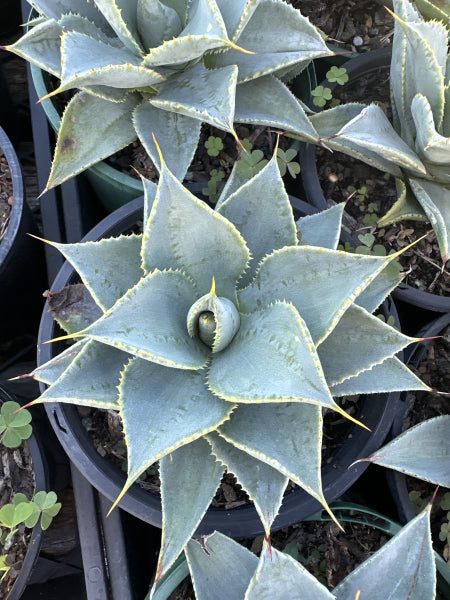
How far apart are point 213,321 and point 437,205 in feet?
1.68

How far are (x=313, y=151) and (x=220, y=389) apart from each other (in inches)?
24.6

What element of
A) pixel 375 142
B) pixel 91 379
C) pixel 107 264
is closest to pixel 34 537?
pixel 91 379

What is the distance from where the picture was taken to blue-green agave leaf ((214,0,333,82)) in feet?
2.83

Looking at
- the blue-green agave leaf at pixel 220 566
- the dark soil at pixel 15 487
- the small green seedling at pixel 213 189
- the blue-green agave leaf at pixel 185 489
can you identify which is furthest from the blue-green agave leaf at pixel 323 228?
the dark soil at pixel 15 487

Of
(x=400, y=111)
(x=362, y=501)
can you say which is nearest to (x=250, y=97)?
(x=400, y=111)

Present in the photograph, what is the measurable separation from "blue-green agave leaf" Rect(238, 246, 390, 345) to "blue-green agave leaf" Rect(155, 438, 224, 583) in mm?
220

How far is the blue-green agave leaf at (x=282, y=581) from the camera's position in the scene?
2.23 feet

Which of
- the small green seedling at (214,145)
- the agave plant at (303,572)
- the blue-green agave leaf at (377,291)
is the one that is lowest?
the agave plant at (303,572)

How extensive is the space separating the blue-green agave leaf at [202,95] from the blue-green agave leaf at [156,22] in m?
0.06

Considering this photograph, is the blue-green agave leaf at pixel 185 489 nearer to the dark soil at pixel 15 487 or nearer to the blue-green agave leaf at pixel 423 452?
the blue-green agave leaf at pixel 423 452

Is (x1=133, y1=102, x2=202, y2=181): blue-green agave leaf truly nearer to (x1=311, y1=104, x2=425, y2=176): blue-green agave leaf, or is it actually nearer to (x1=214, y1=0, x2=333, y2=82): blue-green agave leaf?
(x1=214, y1=0, x2=333, y2=82): blue-green agave leaf

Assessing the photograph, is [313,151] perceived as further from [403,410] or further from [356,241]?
[403,410]

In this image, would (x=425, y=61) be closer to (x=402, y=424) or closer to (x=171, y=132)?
(x=171, y=132)

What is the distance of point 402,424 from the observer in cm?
104
